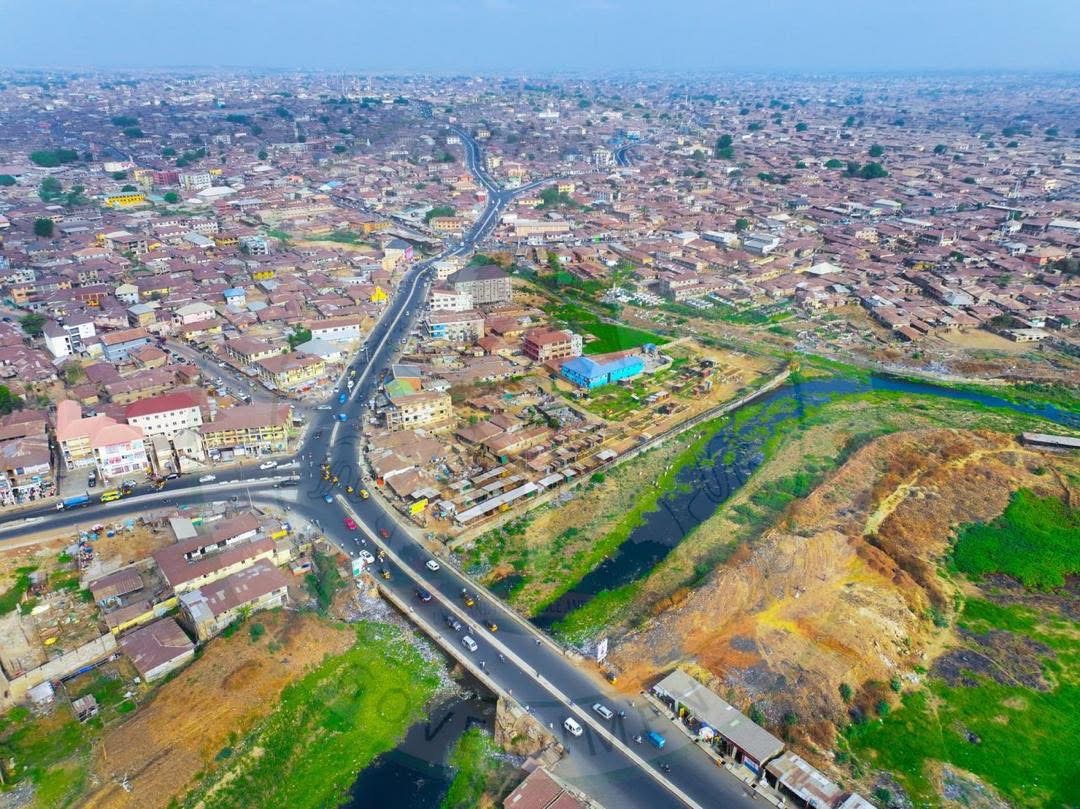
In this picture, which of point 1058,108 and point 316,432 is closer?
point 316,432

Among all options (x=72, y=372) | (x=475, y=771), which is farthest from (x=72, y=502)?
(x=475, y=771)

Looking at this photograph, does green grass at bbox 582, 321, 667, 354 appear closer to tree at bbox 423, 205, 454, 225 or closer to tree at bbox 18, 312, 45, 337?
tree at bbox 423, 205, 454, 225

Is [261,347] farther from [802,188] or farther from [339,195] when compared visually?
[802,188]

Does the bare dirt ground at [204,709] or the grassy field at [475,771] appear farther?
the grassy field at [475,771]

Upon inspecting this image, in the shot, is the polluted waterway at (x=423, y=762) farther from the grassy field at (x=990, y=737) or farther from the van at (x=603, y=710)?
the grassy field at (x=990, y=737)

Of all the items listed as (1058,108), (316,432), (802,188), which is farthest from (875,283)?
(1058,108)

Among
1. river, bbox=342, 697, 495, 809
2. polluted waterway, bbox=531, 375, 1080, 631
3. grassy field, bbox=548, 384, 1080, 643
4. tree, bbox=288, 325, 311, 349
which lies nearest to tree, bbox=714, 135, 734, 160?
polluted waterway, bbox=531, 375, 1080, 631

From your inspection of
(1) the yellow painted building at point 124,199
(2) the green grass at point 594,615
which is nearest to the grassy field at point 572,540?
(2) the green grass at point 594,615
